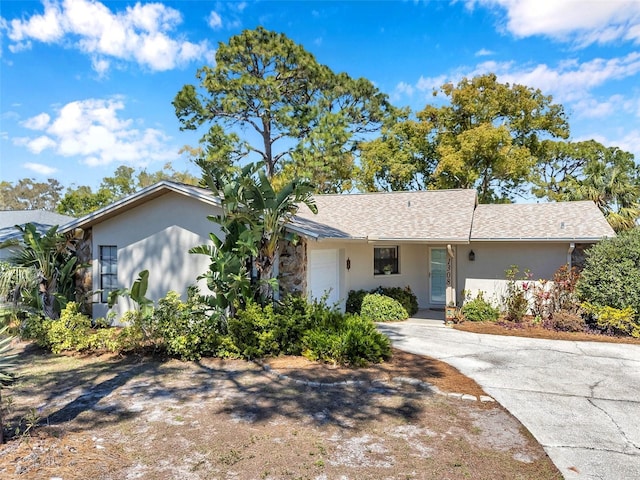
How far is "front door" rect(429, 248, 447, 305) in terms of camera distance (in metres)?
14.8

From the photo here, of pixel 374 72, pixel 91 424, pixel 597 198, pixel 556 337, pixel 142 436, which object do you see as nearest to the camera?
pixel 142 436

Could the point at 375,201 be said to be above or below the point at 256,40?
below

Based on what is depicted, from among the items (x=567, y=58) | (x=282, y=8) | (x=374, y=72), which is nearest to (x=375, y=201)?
(x=282, y=8)

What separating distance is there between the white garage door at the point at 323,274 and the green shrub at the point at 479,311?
397 centimetres

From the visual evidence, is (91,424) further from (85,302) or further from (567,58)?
(567,58)

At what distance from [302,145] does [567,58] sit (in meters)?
13.2

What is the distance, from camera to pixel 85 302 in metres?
11.3

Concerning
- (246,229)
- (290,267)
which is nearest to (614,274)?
(290,267)

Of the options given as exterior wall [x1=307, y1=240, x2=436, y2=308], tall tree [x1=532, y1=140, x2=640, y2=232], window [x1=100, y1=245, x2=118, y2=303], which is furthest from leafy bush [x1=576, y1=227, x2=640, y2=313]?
window [x1=100, y1=245, x2=118, y2=303]

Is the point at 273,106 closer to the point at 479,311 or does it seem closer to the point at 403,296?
the point at 403,296

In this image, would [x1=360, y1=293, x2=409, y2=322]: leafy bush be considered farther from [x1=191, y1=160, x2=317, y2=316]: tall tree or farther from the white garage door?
[x1=191, y1=160, x2=317, y2=316]: tall tree

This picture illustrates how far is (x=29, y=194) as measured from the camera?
53375 mm

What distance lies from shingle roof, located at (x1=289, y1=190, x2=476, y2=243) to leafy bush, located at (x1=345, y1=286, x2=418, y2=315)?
6.72 ft

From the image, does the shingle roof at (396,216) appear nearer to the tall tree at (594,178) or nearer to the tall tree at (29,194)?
the tall tree at (594,178)
